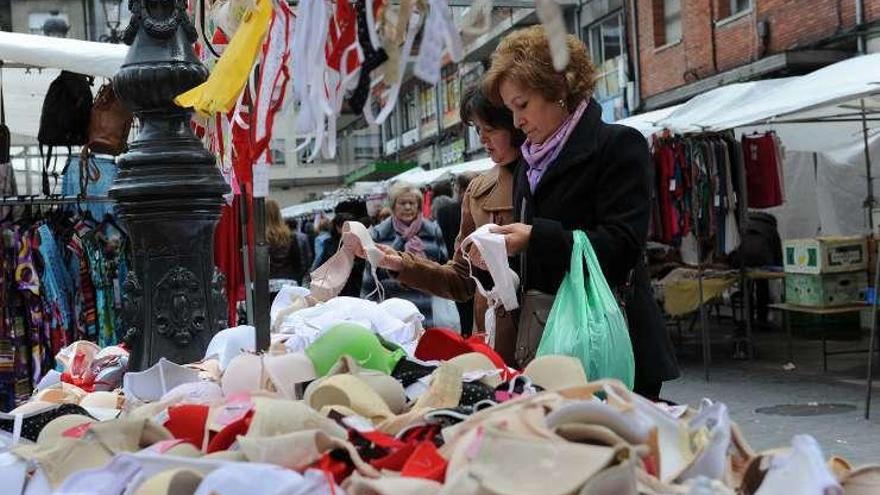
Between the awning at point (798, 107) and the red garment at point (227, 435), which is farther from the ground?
the awning at point (798, 107)

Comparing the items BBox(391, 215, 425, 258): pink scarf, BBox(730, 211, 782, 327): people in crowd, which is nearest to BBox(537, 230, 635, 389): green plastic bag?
BBox(391, 215, 425, 258): pink scarf

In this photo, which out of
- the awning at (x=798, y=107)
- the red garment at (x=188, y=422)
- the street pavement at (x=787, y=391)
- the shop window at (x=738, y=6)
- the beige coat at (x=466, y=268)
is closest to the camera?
the red garment at (x=188, y=422)

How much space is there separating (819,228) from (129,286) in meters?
11.0

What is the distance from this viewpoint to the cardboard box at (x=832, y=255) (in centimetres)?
924

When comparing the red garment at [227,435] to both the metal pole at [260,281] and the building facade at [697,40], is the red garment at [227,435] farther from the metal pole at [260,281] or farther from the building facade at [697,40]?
the building facade at [697,40]

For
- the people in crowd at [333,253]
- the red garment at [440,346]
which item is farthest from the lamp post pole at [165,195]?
the people in crowd at [333,253]

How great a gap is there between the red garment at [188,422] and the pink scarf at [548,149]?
127 cm

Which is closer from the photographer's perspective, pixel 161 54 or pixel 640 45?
pixel 161 54

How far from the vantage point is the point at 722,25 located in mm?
17344

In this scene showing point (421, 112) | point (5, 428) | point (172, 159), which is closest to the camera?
point (5, 428)

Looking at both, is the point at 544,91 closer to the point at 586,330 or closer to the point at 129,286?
the point at 586,330

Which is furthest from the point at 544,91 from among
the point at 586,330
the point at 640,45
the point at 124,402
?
the point at 640,45

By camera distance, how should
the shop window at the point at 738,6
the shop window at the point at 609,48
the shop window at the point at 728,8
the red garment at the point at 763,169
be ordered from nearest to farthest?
the red garment at the point at 763,169
the shop window at the point at 738,6
the shop window at the point at 728,8
the shop window at the point at 609,48

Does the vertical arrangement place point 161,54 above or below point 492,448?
above
